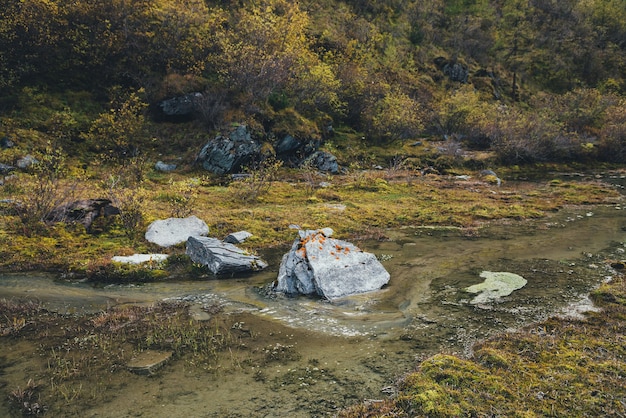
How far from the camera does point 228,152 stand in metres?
34.8

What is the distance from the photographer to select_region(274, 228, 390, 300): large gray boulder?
12.5 meters

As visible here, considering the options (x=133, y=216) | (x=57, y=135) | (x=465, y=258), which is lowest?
(x=465, y=258)

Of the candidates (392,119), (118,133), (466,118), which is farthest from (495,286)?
(466,118)

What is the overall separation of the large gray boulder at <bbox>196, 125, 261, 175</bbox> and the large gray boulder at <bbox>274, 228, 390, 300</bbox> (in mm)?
21983

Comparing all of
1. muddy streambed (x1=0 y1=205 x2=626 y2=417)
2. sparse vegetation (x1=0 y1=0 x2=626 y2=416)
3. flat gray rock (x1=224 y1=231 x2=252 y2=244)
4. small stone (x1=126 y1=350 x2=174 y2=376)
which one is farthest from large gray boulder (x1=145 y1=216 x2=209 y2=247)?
small stone (x1=126 y1=350 x2=174 y2=376)

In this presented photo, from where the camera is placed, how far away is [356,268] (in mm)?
13227

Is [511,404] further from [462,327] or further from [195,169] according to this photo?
[195,169]

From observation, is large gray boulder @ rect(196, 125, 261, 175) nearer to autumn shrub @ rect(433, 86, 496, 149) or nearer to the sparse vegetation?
the sparse vegetation

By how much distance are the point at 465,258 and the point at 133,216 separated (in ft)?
49.1

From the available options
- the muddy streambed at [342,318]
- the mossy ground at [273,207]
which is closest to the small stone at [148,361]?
the muddy streambed at [342,318]

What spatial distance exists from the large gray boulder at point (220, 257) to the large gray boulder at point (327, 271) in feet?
6.31

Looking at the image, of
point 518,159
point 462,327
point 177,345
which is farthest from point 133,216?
point 518,159

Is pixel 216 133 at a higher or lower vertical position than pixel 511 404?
higher

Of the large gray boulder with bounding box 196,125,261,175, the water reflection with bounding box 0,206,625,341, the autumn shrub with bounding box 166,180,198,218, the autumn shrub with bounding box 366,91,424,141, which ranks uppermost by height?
the autumn shrub with bounding box 366,91,424,141
